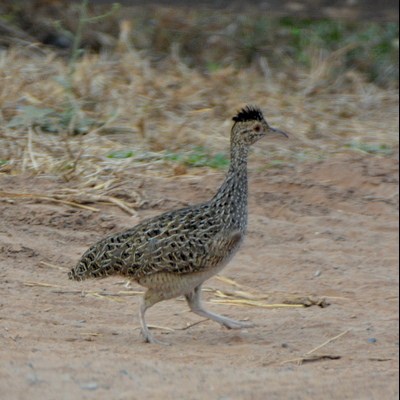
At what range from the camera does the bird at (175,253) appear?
448 centimetres

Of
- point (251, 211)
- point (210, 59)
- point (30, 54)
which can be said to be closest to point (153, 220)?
point (251, 211)

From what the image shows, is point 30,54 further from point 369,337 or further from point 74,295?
point 369,337

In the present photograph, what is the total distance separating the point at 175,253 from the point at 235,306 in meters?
1.21

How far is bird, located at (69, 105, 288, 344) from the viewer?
448cm

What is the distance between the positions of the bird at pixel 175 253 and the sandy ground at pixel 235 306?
33 cm

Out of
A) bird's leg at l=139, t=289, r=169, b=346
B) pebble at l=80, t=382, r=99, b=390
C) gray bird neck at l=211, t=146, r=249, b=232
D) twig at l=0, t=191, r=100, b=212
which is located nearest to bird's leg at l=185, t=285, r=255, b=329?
bird's leg at l=139, t=289, r=169, b=346

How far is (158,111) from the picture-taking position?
961 cm

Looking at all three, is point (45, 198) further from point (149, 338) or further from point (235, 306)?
point (149, 338)

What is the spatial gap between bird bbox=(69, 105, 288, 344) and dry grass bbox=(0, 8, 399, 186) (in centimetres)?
192

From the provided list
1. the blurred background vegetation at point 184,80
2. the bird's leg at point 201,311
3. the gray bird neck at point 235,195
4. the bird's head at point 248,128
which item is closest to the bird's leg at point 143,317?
the bird's leg at point 201,311

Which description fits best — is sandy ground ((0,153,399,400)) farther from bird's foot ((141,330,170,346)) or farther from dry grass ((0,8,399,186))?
dry grass ((0,8,399,186))

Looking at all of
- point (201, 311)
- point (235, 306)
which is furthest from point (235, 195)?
point (235, 306)

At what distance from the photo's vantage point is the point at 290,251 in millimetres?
6523

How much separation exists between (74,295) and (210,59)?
8.08 m
